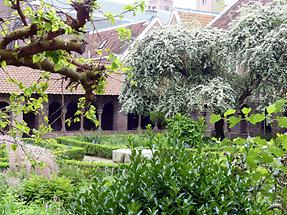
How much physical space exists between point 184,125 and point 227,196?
16.3 meters

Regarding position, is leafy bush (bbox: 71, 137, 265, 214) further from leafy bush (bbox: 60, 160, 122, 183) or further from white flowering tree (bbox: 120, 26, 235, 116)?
white flowering tree (bbox: 120, 26, 235, 116)

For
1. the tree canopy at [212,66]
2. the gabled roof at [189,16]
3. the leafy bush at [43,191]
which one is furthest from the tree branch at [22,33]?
the gabled roof at [189,16]

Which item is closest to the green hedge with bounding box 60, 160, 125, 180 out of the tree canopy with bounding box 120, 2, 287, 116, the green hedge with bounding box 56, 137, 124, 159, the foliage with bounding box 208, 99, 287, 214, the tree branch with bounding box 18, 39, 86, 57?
the green hedge with bounding box 56, 137, 124, 159

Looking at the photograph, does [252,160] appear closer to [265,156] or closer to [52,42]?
[265,156]

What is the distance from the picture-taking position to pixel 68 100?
1092 inches

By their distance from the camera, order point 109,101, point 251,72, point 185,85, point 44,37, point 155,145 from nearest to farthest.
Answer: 1. point 44,37
2. point 155,145
3. point 251,72
4. point 185,85
5. point 109,101

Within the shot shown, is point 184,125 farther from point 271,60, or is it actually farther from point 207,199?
point 207,199

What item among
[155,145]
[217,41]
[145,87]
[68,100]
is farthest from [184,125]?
[155,145]

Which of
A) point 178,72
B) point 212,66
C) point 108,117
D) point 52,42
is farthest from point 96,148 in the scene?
point 52,42

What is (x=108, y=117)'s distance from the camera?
103ft

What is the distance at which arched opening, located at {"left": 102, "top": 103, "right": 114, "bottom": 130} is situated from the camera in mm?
31109

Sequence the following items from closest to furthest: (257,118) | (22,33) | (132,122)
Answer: (22,33), (257,118), (132,122)

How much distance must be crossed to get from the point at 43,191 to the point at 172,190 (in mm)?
5630

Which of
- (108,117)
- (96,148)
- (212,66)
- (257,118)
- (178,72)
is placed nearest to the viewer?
(257,118)
